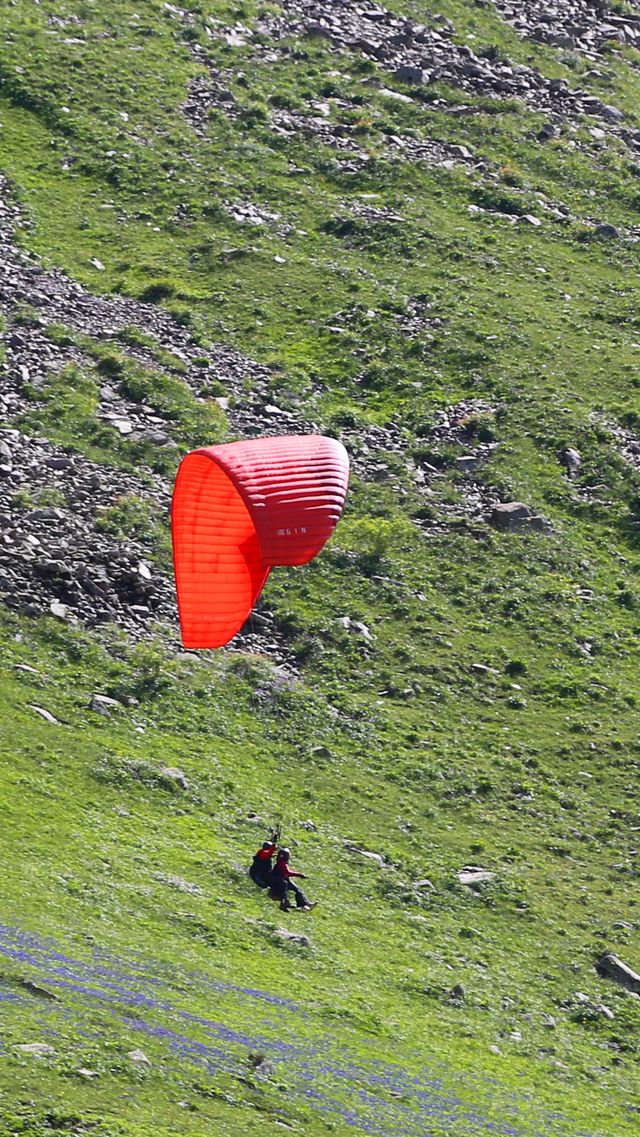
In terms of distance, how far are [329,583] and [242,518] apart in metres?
9.53

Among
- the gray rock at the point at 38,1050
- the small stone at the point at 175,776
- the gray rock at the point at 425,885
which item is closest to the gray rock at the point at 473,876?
the gray rock at the point at 425,885

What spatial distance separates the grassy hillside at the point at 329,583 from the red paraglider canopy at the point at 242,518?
4.05 meters

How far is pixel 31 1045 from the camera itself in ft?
56.9

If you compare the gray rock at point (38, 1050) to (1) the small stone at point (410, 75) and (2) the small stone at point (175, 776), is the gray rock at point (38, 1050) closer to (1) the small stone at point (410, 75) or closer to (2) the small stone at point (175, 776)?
(2) the small stone at point (175, 776)

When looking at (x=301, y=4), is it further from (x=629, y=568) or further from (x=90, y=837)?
(x=90, y=837)

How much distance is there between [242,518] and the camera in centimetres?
2219

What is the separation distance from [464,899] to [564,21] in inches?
1382

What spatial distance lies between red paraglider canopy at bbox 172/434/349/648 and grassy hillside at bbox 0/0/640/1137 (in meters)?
4.05

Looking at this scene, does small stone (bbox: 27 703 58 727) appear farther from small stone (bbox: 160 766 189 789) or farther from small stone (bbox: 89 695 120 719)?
small stone (bbox: 160 766 189 789)

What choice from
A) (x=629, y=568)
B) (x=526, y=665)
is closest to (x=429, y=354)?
(x=629, y=568)

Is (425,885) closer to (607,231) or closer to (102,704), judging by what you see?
(102,704)

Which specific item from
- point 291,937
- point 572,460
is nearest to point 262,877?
point 291,937

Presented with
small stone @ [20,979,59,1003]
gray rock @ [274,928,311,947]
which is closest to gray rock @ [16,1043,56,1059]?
small stone @ [20,979,59,1003]

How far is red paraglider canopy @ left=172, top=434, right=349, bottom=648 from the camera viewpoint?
1981cm
